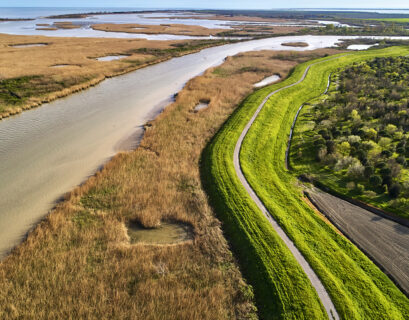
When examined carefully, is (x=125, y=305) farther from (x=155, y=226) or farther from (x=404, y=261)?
(x=404, y=261)

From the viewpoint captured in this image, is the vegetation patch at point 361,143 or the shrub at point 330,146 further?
the shrub at point 330,146

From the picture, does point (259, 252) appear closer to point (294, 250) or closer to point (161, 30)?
point (294, 250)

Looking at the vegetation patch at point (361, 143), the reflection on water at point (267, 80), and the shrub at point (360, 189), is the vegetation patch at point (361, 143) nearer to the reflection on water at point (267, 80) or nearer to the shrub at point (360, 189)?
the shrub at point (360, 189)

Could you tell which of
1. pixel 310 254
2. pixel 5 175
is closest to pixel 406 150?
pixel 310 254

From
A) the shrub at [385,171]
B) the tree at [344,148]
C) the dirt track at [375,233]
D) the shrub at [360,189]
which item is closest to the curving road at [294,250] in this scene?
the dirt track at [375,233]

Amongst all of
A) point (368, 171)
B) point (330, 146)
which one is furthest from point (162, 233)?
point (330, 146)
